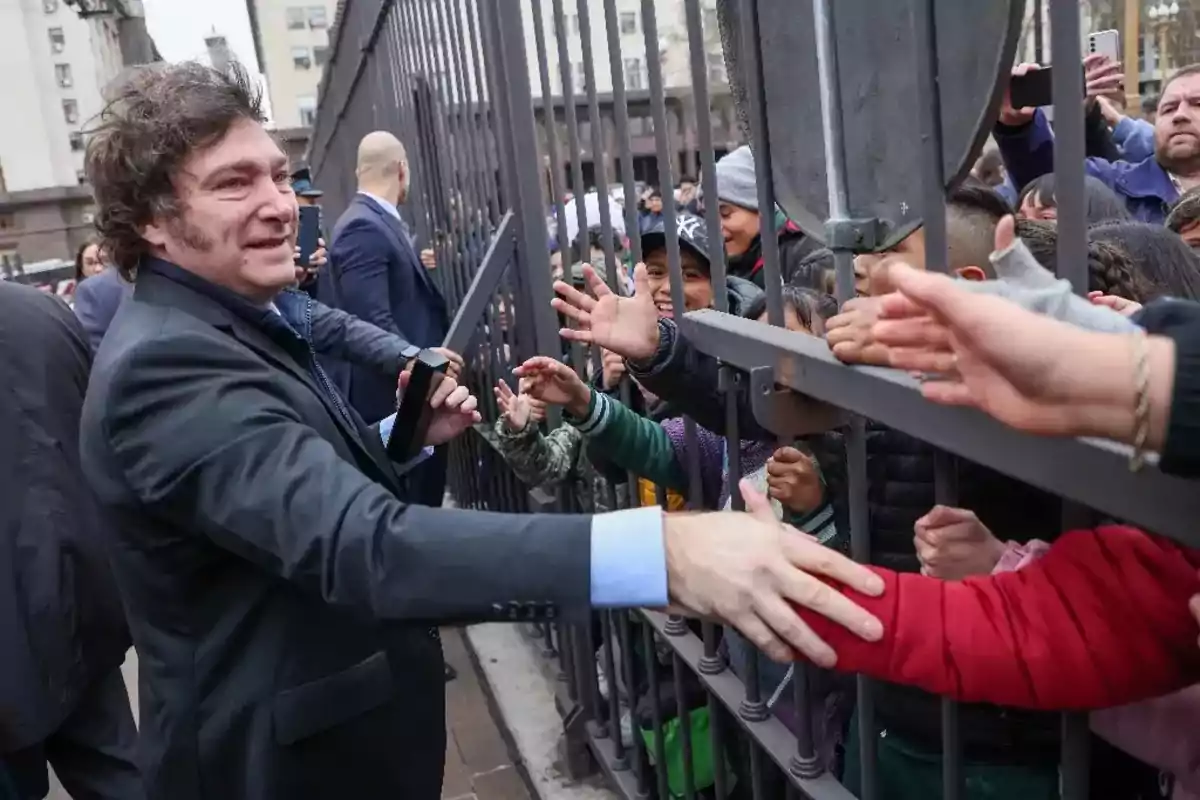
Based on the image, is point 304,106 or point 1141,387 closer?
point 1141,387

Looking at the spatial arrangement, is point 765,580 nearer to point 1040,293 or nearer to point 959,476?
point 959,476

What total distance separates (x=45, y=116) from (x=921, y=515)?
56487 mm

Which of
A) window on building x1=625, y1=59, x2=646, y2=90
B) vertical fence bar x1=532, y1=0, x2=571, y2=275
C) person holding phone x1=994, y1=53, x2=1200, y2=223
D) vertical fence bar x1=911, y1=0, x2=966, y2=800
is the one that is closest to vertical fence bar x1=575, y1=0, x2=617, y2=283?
vertical fence bar x1=532, y1=0, x2=571, y2=275

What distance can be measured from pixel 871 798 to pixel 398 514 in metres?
0.82

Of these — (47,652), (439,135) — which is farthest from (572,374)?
(439,135)

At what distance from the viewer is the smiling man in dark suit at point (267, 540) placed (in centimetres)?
138

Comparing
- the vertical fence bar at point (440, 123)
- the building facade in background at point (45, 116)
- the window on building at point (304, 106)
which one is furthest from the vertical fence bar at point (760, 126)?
the window on building at point (304, 106)

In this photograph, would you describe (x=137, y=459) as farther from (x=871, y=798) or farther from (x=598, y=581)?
(x=871, y=798)

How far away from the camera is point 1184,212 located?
2.53 metres

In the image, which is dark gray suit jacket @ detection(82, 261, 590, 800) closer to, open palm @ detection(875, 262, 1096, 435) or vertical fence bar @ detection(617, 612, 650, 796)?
open palm @ detection(875, 262, 1096, 435)

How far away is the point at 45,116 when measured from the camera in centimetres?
4891

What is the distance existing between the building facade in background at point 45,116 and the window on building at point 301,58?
27.7ft

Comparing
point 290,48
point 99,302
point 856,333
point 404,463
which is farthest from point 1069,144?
point 290,48

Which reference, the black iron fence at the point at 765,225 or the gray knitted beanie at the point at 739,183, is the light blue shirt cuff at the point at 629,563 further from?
the gray knitted beanie at the point at 739,183
